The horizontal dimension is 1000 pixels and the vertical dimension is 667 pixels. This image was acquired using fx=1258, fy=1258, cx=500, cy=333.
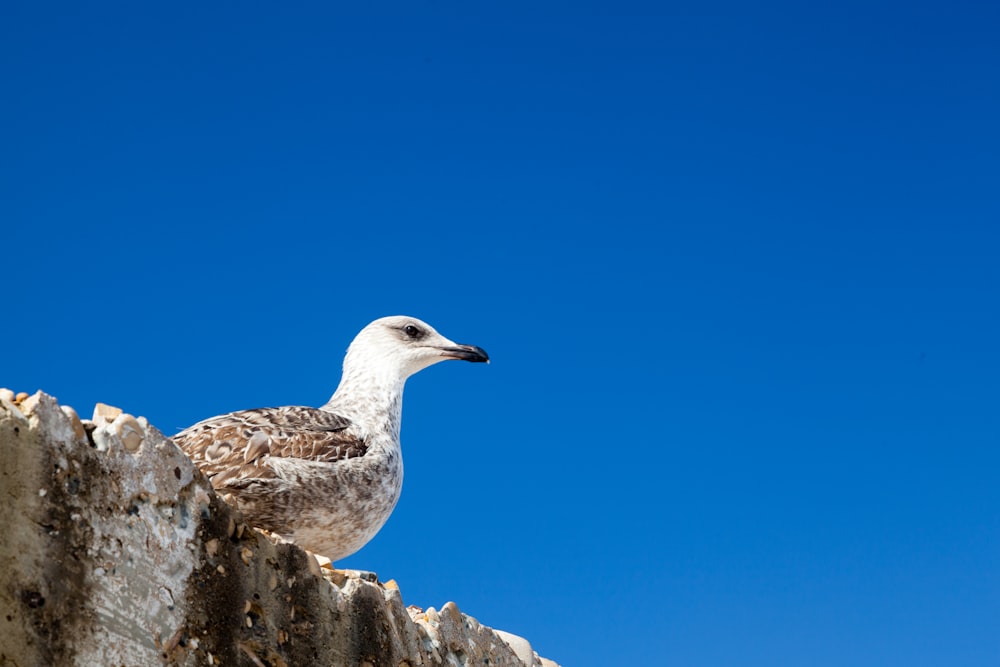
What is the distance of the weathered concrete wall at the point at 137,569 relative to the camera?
18.0 feet

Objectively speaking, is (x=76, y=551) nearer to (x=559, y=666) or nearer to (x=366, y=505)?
(x=366, y=505)

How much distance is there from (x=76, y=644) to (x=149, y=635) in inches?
16.7

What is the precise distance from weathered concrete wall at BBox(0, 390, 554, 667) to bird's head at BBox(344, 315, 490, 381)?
9.46ft

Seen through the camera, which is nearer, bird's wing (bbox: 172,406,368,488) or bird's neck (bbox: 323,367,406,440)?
bird's wing (bbox: 172,406,368,488)

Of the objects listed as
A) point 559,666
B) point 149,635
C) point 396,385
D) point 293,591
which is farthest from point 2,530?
point 559,666

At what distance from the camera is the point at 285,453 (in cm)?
812

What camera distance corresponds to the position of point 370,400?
31.3 feet

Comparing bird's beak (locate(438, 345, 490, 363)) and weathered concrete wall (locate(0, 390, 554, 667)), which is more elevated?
bird's beak (locate(438, 345, 490, 363))

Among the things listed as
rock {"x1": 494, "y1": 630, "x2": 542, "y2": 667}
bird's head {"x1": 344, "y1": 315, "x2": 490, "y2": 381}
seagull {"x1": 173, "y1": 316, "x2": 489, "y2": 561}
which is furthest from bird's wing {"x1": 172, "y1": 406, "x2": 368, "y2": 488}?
rock {"x1": 494, "y1": 630, "x2": 542, "y2": 667}

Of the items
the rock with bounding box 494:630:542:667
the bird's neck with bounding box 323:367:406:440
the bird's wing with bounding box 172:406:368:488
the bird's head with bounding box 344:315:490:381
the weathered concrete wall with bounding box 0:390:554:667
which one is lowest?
the weathered concrete wall with bounding box 0:390:554:667

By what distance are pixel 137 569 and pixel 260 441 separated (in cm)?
219

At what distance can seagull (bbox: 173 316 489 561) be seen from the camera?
25.8 ft

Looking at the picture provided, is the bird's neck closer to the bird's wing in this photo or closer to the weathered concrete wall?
the bird's wing

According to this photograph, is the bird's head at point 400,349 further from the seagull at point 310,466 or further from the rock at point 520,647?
the rock at point 520,647
